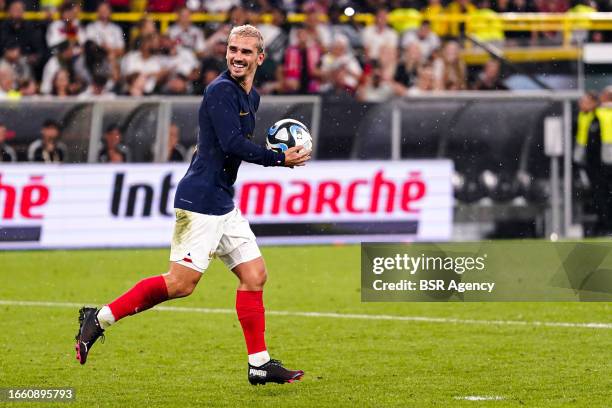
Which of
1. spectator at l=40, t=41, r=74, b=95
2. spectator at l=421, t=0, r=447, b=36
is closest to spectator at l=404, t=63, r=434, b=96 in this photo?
spectator at l=421, t=0, r=447, b=36

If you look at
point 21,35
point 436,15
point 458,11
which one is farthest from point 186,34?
point 458,11

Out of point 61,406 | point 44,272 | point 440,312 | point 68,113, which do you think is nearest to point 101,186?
point 68,113

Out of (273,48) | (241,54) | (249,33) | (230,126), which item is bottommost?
(273,48)

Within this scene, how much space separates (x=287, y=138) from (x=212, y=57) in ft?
34.7

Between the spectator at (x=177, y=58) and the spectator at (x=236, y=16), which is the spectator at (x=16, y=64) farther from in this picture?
the spectator at (x=236, y=16)

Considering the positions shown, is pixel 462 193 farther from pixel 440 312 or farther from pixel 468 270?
pixel 440 312

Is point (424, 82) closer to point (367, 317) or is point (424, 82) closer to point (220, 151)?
point (367, 317)

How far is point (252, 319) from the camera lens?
765cm

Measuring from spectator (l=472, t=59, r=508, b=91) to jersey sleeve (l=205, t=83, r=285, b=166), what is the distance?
11.5 meters

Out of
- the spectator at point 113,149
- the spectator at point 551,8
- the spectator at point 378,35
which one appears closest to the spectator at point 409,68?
the spectator at point 378,35

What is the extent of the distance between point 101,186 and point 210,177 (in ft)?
27.8

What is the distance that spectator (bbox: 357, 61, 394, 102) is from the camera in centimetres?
1799

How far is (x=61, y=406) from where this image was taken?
276 inches

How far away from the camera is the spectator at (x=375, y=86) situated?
59.0 ft
